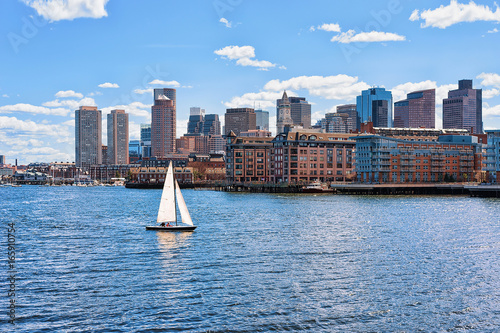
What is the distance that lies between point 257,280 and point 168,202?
34249 mm

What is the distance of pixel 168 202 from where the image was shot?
78875 millimetres

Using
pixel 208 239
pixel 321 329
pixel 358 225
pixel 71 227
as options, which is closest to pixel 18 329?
pixel 321 329

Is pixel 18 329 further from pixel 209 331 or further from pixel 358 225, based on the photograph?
pixel 358 225

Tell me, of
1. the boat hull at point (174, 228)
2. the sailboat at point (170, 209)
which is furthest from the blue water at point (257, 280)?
the sailboat at point (170, 209)

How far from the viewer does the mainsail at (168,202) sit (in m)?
77.1

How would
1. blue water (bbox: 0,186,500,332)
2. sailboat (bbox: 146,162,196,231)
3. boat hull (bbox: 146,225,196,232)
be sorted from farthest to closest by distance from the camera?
boat hull (bbox: 146,225,196,232), sailboat (bbox: 146,162,196,231), blue water (bbox: 0,186,500,332)

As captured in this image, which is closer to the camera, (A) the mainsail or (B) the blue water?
(B) the blue water

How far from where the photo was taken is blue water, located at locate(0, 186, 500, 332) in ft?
120

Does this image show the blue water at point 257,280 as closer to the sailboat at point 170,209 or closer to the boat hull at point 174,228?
the boat hull at point 174,228

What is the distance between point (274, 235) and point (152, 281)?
102 feet

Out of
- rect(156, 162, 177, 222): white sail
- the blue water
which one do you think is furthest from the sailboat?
the blue water

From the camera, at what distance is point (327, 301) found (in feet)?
135

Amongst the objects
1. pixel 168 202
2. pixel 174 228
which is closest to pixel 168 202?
pixel 168 202

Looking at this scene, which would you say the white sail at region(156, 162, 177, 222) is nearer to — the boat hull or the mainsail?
the mainsail
